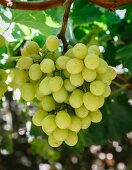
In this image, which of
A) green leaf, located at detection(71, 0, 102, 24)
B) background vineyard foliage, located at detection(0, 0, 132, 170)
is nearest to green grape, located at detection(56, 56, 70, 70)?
background vineyard foliage, located at detection(0, 0, 132, 170)

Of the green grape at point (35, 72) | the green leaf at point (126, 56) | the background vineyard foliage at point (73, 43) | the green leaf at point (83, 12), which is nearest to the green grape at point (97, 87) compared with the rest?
the green grape at point (35, 72)

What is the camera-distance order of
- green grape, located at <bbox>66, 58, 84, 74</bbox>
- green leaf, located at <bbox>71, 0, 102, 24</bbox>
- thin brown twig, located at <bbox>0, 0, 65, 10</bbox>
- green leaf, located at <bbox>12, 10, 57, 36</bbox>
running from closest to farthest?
green grape, located at <bbox>66, 58, 84, 74</bbox> < thin brown twig, located at <bbox>0, 0, 65, 10</bbox> < green leaf, located at <bbox>12, 10, 57, 36</bbox> < green leaf, located at <bbox>71, 0, 102, 24</bbox>

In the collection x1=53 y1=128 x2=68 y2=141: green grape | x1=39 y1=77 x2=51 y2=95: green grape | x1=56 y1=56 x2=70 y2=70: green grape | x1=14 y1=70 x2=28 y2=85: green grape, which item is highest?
x1=56 y1=56 x2=70 y2=70: green grape

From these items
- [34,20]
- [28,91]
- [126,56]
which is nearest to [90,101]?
[28,91]

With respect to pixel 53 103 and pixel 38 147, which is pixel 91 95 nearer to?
pixel 53 103

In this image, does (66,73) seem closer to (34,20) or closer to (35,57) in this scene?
(35,57)

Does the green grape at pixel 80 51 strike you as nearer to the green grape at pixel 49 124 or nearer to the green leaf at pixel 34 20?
the green grape at pixel 49 124

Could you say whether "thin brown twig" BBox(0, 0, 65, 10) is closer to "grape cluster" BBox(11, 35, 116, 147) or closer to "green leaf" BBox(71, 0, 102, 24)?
"grape cluster" BBox(11, 35, 116, 147)

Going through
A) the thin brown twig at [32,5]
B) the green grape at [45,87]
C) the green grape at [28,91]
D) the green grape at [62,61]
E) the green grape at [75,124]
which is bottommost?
the green grape at [75,124]
